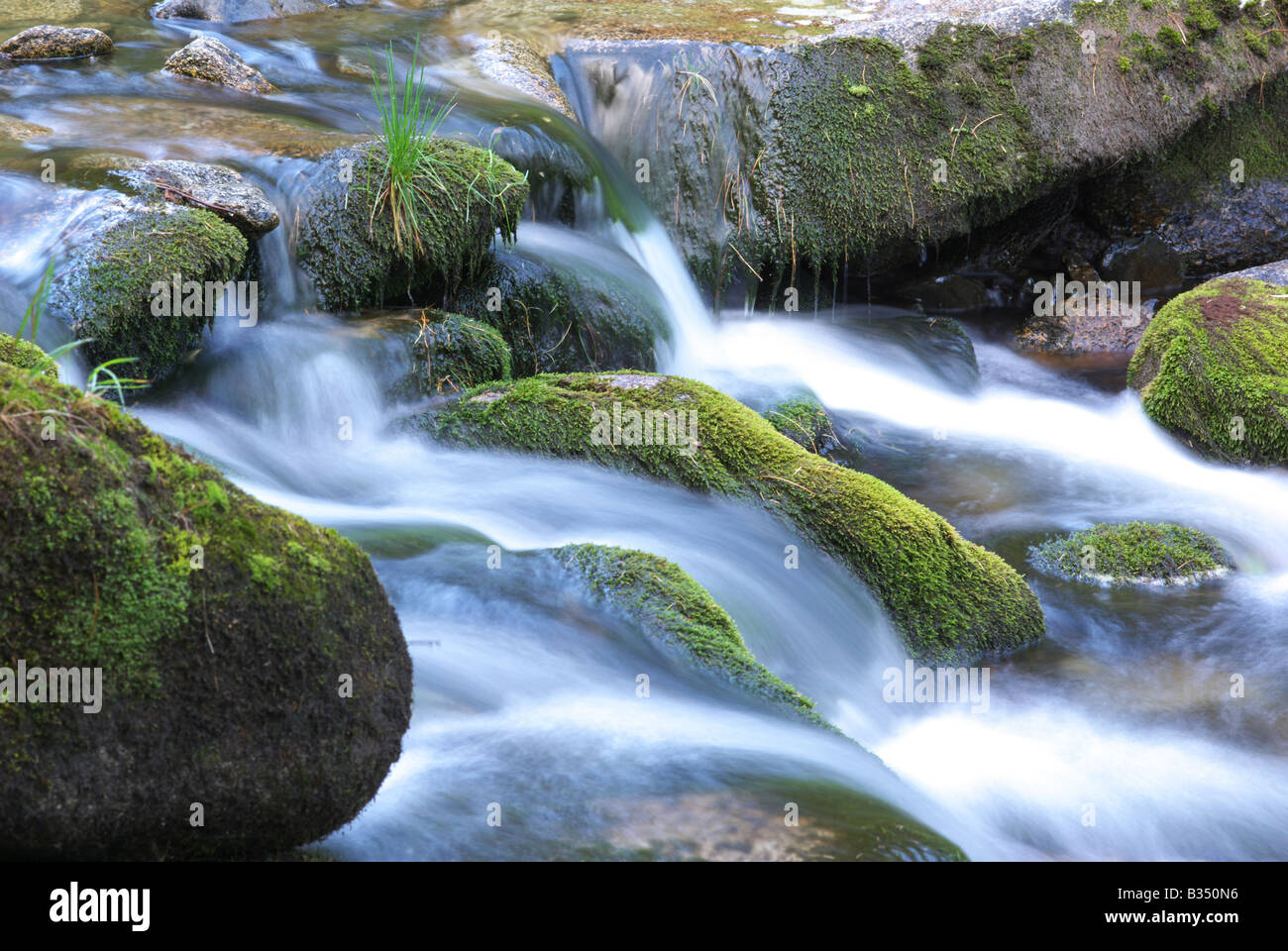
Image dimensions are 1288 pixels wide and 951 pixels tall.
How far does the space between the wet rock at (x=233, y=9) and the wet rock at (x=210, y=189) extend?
4.49m

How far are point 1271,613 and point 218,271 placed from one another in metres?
5.41

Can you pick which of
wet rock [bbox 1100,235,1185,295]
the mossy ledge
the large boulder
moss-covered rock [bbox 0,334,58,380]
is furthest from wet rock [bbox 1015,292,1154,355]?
moss-covered rock [bbox 0,334,58,380]

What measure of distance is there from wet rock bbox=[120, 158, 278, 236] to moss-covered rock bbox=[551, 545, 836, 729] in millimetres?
2645

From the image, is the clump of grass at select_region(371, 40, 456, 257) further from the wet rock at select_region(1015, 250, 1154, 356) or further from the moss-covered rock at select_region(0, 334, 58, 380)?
the wet rock at select_region(1015, 250, 1154, 356)

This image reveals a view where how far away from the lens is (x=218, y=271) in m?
5.23

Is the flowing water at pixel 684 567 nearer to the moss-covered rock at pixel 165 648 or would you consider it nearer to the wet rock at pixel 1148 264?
the moss-covered rock at pixel 165 648

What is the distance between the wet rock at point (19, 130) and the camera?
20.2ft

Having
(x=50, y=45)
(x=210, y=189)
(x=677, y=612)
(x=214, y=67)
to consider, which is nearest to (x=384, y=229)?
(x=210, y=189)

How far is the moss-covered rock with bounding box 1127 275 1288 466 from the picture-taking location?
6945mm

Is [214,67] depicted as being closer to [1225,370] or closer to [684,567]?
[684,567]

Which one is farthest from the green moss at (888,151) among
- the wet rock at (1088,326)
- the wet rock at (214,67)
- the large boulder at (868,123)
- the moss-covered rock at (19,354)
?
the moss-covered rock at (19,354)

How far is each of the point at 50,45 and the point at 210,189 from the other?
11.0 feet
